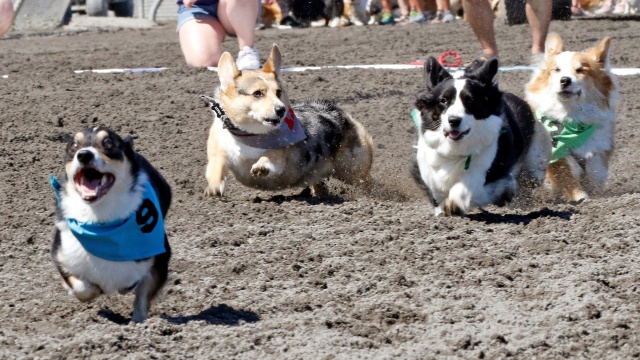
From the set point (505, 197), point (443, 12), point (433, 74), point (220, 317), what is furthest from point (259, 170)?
point (443, 12)

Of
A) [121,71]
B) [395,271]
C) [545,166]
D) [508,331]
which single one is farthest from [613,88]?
[121,71]

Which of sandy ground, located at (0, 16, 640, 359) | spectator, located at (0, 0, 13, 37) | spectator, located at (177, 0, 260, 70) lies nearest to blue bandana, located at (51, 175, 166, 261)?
sandy ground, located at (0, 16, 640, 359)

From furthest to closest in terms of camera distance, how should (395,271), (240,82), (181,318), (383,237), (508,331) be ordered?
(240,82) → (383,237) → (395,271) → (181,318) → (508,331)

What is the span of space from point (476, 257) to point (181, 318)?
1502 millimetres

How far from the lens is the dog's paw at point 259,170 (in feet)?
21.7

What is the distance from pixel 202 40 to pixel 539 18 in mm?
3242

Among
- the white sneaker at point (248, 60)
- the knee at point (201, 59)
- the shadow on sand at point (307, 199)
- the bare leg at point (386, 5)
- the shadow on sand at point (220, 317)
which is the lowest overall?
the bare leg at point (386, 5)

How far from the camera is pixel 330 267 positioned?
5.10 m

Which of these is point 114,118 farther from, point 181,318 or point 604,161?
point 181,318

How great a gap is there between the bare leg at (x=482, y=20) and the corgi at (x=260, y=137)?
3.21m

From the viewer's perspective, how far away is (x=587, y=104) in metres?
7.01

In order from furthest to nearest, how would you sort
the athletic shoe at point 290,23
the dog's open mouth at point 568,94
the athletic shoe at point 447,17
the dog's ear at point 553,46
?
the athletic shoe at point 290,23 < the athletic shoe at point 447,17 < the dog's ear at point 553,46 < the dog's open mouth at point 568,94

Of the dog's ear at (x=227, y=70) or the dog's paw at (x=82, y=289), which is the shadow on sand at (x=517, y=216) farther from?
the dog's paw at (x=82, y=289)

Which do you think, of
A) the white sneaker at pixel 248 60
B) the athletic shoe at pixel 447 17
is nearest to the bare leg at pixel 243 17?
the white sneaker at pixel 248 60
